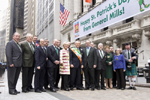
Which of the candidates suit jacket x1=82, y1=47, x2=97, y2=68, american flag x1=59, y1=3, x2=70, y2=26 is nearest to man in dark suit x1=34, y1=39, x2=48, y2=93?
suit jacket x1=82, y1=47, x2=97, y2=68

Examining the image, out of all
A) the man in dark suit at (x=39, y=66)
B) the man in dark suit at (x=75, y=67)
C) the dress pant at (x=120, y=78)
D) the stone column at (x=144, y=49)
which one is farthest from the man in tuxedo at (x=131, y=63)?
the stone column at (x=144, y=49)

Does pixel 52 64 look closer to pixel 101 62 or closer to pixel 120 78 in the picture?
pixel 101 62

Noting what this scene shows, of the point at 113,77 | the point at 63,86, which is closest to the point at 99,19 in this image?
the point at 113,77

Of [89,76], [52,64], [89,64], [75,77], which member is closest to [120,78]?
[89,76]

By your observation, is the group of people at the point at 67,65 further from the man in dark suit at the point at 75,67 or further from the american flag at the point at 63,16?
the american flag at the point at 63,16

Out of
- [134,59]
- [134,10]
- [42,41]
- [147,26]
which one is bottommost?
[134,59]

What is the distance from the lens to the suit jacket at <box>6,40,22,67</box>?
605 centimetres

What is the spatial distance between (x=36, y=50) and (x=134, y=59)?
13.7ft

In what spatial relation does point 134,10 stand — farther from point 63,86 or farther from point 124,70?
point 63,86

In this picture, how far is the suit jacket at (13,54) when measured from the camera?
238 inches

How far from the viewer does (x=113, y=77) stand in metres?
8.45

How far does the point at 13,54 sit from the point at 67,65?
2275mm

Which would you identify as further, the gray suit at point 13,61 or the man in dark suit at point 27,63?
the man in dark suit at point 27,63

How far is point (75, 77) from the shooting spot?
771 centimetres
